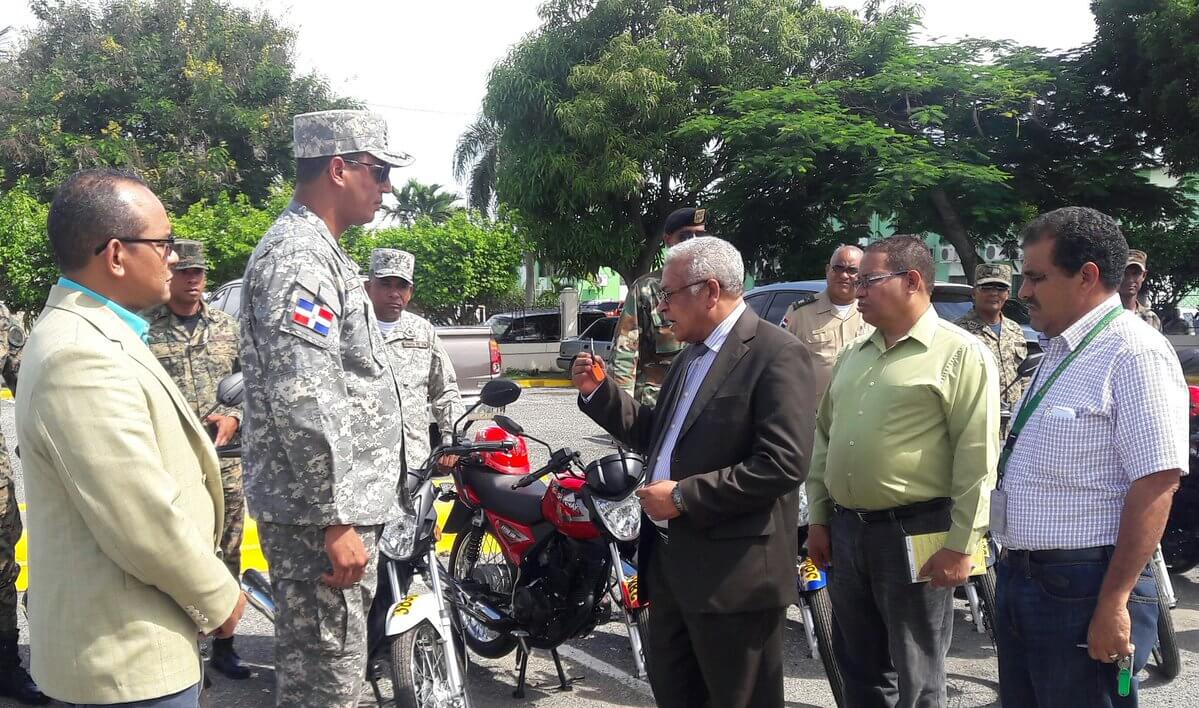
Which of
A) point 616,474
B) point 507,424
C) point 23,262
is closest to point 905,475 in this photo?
point 616,474

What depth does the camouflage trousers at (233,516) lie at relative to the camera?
4492mm

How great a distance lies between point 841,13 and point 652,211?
5.82m

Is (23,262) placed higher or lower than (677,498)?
lower

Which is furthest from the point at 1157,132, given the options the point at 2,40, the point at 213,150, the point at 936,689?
the point at 2,40

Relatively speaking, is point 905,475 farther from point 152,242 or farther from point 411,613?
point 152,242

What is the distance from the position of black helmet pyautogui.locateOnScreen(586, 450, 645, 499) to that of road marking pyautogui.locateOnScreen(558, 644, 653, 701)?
1060mm

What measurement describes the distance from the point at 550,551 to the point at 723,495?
161 cm

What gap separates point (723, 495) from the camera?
2.65 metres

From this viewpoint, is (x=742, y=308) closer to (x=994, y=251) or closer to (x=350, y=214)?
(x=350, y=214)

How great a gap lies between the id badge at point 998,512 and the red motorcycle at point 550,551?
144cm

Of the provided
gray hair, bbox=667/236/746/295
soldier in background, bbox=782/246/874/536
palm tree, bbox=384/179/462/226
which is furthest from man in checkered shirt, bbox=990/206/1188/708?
palm tree, bbox=384/179/462/226

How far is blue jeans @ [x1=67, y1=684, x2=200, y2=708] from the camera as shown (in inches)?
77.6

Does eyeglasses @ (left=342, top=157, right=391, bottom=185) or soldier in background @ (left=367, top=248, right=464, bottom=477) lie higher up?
eyeglasses @ (left=342, top=157, right=391, bottom=185)

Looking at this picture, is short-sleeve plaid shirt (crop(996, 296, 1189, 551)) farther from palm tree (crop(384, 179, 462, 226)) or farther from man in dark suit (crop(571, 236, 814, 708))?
palm tree (crop(384, 179, 462, 226))
